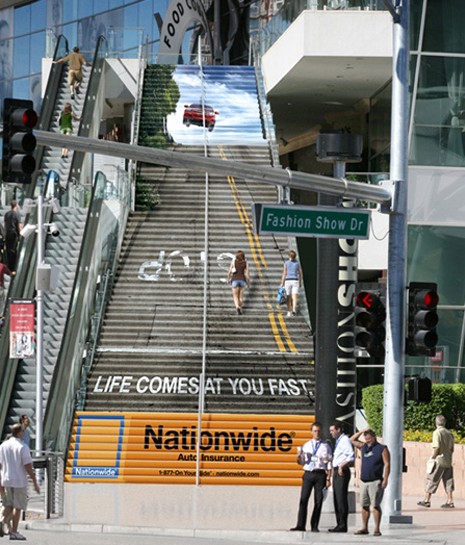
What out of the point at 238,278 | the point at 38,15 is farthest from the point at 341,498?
the point at 38,15

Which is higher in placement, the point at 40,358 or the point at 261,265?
the point at 261,265

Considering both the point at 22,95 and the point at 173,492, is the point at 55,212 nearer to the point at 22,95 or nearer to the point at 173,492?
the point at 173,492

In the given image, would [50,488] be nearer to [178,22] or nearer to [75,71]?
[75,71]

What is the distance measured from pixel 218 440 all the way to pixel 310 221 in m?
11.0

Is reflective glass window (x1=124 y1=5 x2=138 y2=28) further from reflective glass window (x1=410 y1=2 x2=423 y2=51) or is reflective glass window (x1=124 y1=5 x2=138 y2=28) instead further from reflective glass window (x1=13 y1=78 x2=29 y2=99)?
reflective glass window (x1=410 y1=2 x2=423 y2=51)

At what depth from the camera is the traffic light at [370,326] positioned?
68.8 ft

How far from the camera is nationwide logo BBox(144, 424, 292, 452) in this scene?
101ft

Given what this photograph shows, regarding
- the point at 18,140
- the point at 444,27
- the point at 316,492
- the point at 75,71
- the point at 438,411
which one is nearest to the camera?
the point at 18,140

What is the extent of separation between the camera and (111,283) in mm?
36875

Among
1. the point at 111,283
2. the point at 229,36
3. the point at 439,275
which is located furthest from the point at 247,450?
the point at 229,36

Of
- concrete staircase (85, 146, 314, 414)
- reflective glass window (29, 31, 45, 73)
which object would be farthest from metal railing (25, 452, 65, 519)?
reflective glass window (29, 31, 45, 73)

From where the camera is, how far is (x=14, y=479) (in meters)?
19.8

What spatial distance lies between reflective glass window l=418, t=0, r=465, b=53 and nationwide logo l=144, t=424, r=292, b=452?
1318 cm

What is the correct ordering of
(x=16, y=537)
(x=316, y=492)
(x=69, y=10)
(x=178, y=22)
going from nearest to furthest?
(x=16, y=537), (x=316, y=492), (x=178, y=22), (x=69, y=10)
